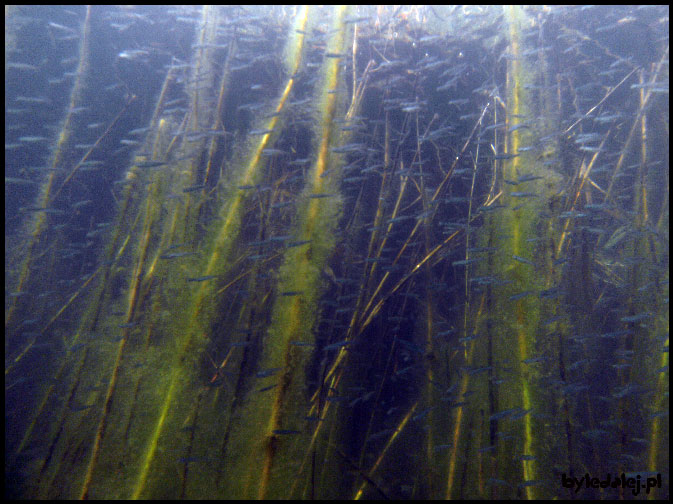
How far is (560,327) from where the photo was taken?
2.64m

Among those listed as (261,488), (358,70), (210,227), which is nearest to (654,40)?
(358,70)

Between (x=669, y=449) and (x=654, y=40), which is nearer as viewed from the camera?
(x=669, y=449)

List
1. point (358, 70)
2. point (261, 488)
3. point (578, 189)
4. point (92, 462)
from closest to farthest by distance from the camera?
point (261, 488)
point (92, 462)
point (578, 189)
point (358, 70)

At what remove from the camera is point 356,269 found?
3.01 m

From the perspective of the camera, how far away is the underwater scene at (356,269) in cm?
249

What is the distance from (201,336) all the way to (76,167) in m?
2.69

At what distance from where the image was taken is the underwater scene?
249 centimetres

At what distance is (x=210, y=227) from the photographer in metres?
2.70

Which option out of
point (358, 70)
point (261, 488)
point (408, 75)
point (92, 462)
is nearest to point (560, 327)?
point (261, 488)

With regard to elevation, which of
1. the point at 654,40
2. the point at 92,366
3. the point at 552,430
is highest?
the point at 654,40

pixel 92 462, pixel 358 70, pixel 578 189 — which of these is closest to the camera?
pixel 92 462

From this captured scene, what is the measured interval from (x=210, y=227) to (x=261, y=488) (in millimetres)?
2089

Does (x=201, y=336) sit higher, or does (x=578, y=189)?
(x=578, y=189)

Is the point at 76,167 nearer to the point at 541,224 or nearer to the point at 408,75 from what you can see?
the point at 408,75
